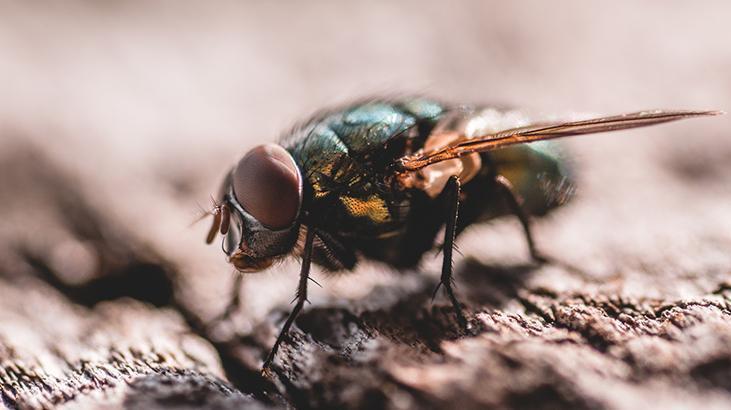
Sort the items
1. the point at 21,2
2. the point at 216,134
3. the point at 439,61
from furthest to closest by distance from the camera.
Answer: the point at 21,2 → the point at 439,61 → the point at 216,134

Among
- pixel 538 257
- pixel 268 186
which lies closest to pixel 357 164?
pixel 268 186

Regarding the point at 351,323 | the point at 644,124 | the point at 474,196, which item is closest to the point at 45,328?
the point at 351,323

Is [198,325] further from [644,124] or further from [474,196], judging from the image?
[644,124]

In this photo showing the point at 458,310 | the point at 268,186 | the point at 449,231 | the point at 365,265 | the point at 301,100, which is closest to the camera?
the point at 458,310

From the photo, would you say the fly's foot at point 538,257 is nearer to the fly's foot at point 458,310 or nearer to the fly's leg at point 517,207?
the fly's leg at point 517,207

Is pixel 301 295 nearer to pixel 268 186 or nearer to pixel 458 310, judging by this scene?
pixel 268 186

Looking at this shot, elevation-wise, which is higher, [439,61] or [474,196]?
[439,61]
